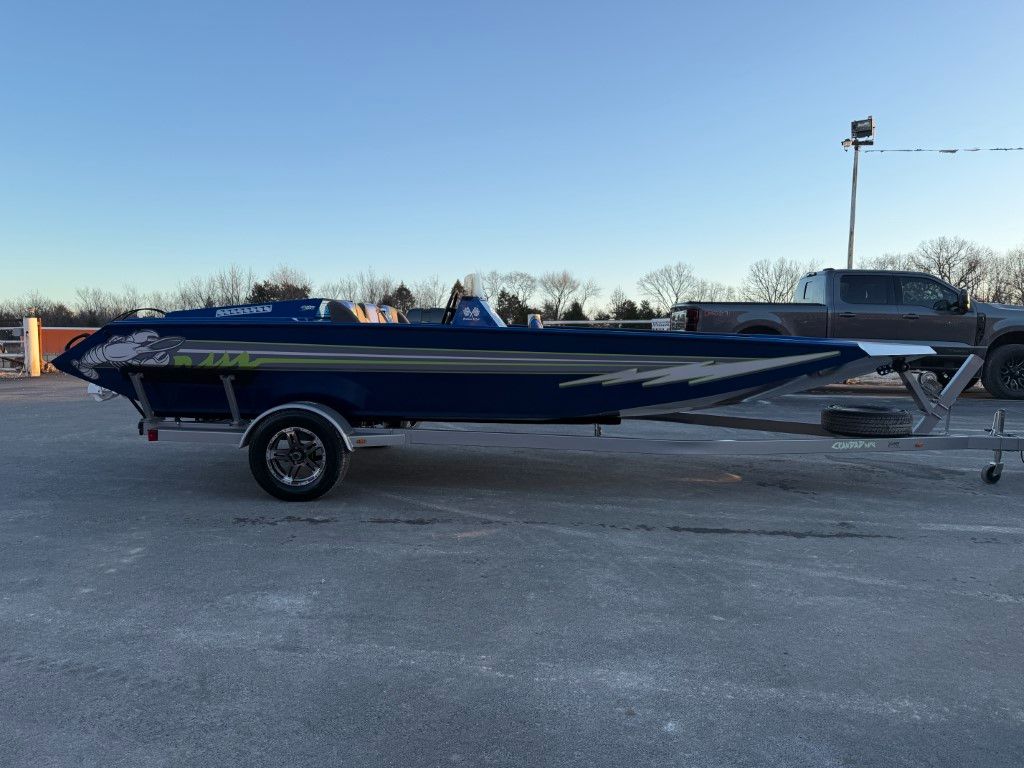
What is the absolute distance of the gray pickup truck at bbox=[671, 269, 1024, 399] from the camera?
10859 mm

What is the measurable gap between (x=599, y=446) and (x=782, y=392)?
65.7 inches

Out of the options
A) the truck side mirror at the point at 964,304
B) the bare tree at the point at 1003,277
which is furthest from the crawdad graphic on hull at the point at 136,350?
the bare tree at the point at 1003,277

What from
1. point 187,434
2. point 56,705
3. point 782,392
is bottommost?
point 56,705

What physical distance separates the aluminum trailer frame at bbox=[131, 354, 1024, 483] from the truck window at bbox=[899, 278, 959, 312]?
20.0ft

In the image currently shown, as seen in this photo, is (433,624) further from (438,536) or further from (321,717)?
(438,536)

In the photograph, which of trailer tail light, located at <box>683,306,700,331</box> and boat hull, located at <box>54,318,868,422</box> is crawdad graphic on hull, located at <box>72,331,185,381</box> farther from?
trailer tail light, located at <box>683,306,700,331</box>

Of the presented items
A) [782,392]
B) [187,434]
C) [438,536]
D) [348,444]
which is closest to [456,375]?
[348,444]

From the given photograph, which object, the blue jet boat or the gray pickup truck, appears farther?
the gray pickup truck

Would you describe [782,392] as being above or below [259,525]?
above

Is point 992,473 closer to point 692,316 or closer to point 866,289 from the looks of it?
point 692,316

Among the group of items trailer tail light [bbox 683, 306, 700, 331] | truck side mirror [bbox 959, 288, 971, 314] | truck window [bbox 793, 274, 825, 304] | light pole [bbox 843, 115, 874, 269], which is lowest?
trailer tail light [bbox 683, 306, 700, 331]

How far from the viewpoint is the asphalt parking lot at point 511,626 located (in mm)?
2309

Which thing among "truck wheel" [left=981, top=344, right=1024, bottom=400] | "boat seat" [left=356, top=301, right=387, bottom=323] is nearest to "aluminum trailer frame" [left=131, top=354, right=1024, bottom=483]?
"boat seat" [left=356, top=301, right=387, bottom=323]

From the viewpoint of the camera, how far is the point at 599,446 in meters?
5.16
